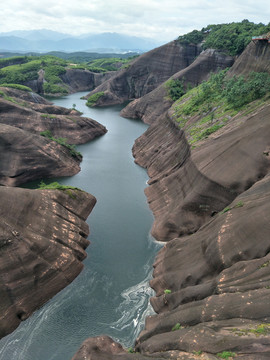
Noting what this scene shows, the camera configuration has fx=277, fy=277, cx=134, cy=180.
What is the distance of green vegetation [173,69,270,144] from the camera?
50.8 m

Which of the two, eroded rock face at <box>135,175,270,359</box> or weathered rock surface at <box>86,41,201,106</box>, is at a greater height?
weathered rock surface at <box>86,41,201,106</box>

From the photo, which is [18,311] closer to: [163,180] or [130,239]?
[130,239]

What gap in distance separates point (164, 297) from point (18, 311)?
15.9 m

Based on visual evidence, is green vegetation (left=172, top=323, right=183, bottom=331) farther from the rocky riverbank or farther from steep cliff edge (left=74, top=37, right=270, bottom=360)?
the rocky riverbank

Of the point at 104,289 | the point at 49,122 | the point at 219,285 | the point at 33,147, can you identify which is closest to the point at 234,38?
the point at 49,122

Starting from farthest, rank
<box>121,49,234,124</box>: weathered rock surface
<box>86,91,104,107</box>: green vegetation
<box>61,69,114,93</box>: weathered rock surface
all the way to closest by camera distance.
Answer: <box>61,69,114,93</box>: weathered rock surface → <box>86,91,104,107</box>: green vegetation → <box>121,49,234,124</box>: weathered rock surface

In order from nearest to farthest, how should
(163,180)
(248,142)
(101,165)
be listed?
(248,142) → (163,180) → (101,165)

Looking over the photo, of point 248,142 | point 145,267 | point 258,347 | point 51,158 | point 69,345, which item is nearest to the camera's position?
point 258,347

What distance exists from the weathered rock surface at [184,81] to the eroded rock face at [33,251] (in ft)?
249

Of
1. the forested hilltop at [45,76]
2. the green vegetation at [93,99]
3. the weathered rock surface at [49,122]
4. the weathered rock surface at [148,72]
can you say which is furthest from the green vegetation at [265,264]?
the forested hilltop at [45,76]

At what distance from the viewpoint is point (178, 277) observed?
31.6 meters

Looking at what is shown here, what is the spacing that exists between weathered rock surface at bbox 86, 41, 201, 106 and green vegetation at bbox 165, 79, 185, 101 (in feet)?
72.4

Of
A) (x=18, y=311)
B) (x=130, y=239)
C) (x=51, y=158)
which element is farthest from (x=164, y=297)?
(x=51, y=158)

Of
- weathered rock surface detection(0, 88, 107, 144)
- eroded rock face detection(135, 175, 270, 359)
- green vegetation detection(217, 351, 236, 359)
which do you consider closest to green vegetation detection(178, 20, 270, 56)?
weathered rock surface detection(0, 88, 107, 144)
